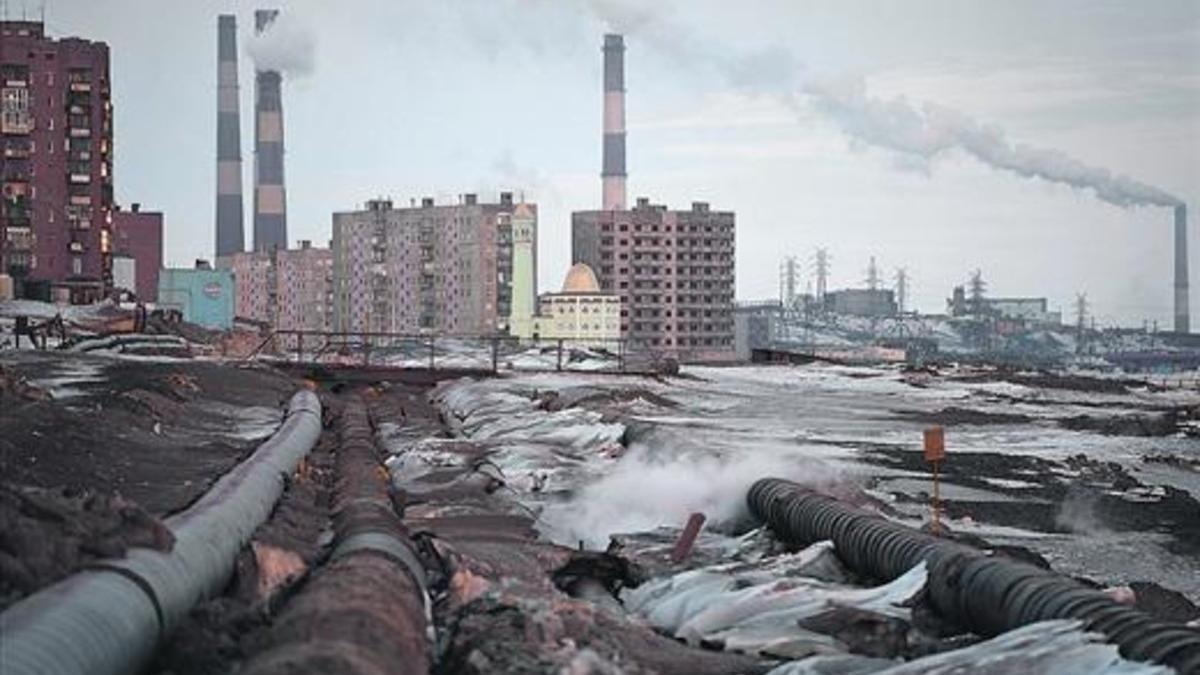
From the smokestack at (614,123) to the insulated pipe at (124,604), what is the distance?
162458mm

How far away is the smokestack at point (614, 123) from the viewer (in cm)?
17088

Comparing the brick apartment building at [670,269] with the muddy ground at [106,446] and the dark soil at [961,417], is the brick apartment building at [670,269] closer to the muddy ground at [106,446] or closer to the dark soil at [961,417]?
the dark soil at [961,417]

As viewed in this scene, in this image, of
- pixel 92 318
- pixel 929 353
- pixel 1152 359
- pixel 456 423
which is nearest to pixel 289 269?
pixel 929 353

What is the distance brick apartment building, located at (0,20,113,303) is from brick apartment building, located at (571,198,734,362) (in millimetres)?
65608

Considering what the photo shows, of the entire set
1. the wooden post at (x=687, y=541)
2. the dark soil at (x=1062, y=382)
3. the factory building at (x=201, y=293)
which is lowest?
the dark soil at (x=1062, y=382)

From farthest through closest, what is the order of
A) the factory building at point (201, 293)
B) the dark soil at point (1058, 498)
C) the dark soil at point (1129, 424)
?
the factory building at point (201, 293) → the dark soil at point (1129, 424) → the dark soil at point (1058, 498)

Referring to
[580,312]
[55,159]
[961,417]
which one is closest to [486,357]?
[961,417]

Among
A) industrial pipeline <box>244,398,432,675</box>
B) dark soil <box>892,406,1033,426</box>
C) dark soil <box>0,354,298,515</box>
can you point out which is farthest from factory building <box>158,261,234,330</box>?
industrial pipeline <box>244,398,432,675</box>

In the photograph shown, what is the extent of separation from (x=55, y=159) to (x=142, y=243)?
3812 centimetres

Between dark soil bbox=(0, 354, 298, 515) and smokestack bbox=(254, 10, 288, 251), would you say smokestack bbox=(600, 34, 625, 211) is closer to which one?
smokestack bbox=(254, 10, 288, 251)

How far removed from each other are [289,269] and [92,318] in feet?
372

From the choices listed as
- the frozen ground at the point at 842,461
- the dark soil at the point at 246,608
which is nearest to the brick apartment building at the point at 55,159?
the frozen ground at the point at 842,461

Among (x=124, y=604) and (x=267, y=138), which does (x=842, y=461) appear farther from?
(x=267, y=138)

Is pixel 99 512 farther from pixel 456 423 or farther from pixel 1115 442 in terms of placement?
pixel 1115 442
